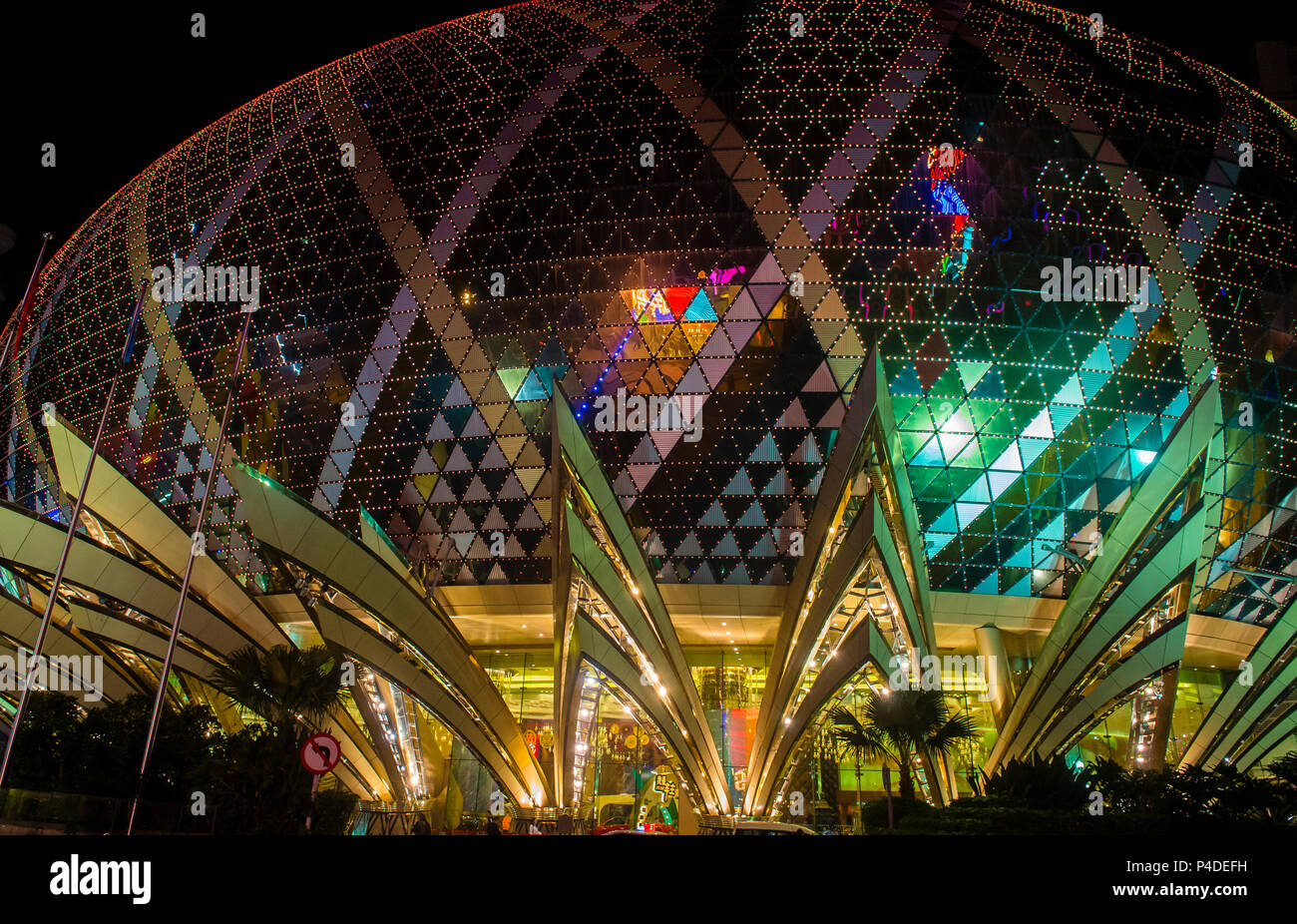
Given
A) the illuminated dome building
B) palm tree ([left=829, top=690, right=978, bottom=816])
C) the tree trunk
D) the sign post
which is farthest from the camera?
the illuminated dome building

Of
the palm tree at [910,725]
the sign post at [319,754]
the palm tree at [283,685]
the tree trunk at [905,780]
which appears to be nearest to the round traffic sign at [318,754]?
the sign post at [319,754]

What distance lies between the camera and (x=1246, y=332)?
27.7 m

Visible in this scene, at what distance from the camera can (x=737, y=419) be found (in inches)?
1008

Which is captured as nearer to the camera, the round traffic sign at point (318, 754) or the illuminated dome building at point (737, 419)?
the round traffic sign at point (318, 754)

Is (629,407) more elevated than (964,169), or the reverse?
(964,169)

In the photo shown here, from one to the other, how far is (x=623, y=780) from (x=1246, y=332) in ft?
77.9

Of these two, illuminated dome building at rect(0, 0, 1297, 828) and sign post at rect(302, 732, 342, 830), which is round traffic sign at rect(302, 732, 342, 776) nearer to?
sign post at rect(302, 732, 342, 830)

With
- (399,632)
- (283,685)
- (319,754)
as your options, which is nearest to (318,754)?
(319,754)

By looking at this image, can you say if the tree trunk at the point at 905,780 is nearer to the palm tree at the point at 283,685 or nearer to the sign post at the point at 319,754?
the palm tree at the point at 283,685

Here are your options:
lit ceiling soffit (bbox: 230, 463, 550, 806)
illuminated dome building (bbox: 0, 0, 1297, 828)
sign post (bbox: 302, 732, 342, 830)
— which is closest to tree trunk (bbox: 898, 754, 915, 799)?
illuminated dome building (bbox: 0, 0, 1297, 828)

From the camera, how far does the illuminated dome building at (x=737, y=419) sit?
25391 mm

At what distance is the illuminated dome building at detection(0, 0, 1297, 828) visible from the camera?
25.4 metres
